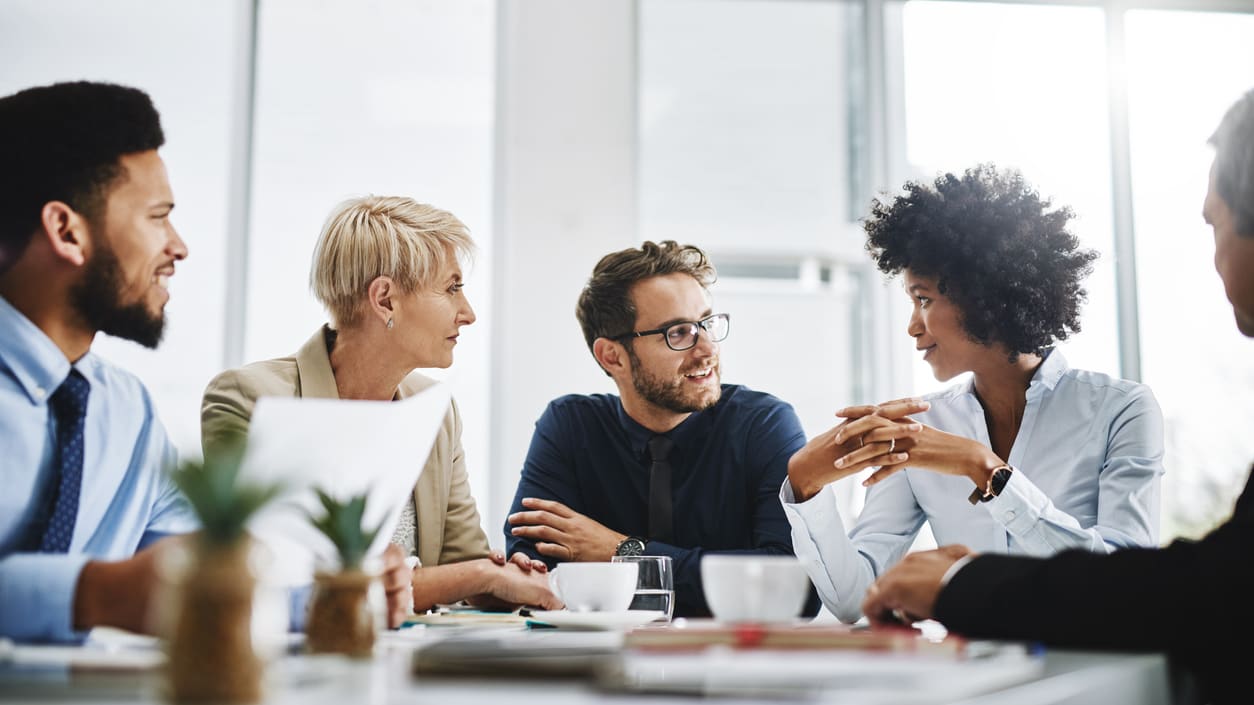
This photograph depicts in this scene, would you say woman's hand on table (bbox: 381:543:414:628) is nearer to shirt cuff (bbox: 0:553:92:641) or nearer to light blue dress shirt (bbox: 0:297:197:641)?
light blue dress shirt (bbox: 0:297:197:641)

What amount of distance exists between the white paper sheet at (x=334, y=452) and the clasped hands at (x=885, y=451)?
959mm

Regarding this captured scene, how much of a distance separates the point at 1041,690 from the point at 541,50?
→ 3540 mm

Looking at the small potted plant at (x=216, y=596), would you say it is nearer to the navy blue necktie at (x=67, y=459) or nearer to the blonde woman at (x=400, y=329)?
the navy blue necktie at (x=67, y=459)

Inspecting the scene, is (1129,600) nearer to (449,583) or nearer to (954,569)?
(954,569)

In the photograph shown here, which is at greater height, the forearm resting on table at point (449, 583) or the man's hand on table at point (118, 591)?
the man's hand on table at point (118, 591)

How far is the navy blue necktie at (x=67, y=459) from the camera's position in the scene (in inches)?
50.5

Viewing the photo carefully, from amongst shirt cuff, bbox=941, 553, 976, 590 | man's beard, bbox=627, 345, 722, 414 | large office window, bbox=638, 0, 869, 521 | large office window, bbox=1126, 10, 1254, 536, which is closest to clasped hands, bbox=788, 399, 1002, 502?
man's beard, bbox=627, 345, 722, 414

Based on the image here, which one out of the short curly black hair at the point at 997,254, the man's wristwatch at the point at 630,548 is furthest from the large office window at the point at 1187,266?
the man's wristwatch at the point at 630,548

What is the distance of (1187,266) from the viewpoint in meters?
4.32

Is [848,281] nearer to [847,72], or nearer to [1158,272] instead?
[847,72]

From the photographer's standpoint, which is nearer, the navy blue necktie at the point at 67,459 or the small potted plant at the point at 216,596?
the small potted plant at the point at 216,596

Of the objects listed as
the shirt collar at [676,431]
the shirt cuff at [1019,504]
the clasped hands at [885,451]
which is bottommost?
the shirt cuff at [1019,504]

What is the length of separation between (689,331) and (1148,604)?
171cm

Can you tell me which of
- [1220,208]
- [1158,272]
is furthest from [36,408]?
[1158,272]
